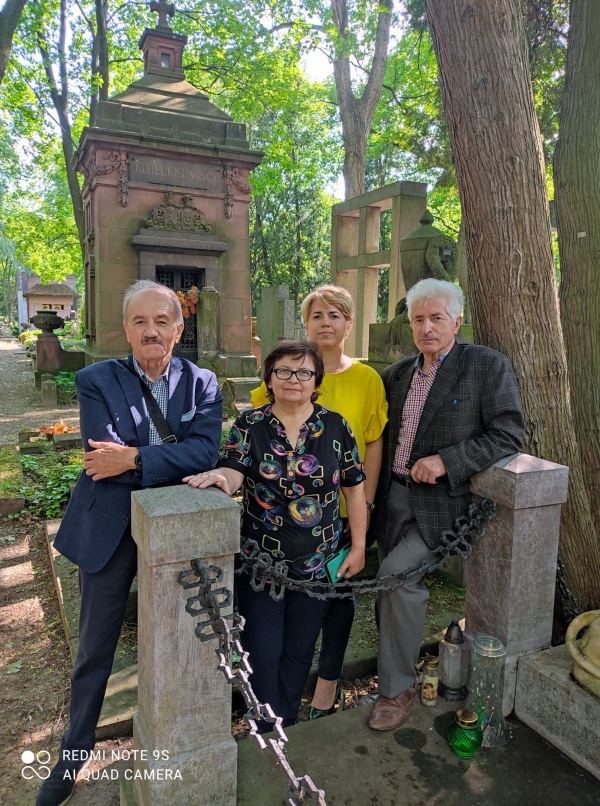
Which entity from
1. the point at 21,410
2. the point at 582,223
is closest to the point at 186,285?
the point at 21,410

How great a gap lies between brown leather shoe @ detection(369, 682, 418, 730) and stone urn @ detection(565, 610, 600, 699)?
695 mm

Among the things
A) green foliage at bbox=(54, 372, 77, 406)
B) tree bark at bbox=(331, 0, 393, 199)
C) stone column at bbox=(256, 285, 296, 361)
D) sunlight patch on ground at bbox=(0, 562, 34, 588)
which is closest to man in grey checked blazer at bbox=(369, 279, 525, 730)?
sunlight patch on ground at bbox=(0, 562, 34, 588)

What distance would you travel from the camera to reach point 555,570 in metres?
2.57

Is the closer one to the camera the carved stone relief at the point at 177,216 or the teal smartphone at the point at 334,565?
the teal smartphone at the point at 334,565

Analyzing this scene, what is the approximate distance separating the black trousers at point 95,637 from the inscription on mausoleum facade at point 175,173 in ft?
39.8

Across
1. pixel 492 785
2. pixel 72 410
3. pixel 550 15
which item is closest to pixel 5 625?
pixel 492 785

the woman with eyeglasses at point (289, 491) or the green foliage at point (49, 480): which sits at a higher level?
the woman with eyeglasses at point (289, 491)

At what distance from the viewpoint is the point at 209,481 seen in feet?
6.77

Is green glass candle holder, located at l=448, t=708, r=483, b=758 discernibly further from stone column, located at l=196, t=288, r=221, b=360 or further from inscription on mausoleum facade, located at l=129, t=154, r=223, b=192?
inscription on mausoleum facade, located at l=129, t=154, r=223, b=192

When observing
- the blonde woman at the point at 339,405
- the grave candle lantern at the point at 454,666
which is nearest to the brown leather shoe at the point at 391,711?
the grave candle lantern at the point at 454,666

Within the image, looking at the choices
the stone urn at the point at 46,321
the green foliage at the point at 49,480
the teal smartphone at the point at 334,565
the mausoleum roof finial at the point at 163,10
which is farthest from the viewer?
the mausoleum roof finial at the point at 163,10

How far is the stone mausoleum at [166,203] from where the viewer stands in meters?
12.6

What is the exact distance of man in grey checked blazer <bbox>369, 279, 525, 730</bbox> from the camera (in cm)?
246

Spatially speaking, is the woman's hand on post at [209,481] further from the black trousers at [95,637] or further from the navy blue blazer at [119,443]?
the black trousers at [95,637]
